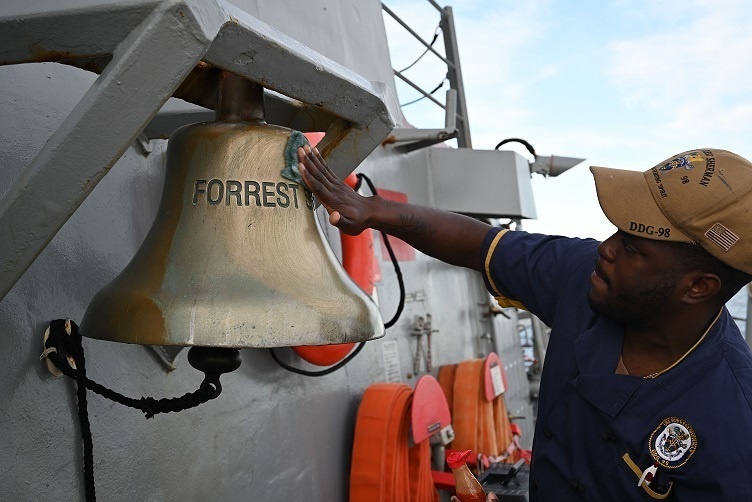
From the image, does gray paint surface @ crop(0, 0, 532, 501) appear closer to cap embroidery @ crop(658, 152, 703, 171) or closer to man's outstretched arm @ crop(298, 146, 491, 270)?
man's outstretched arm @ crop(298, 146, 491, 270)

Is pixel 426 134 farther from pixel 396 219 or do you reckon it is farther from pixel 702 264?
pixel 702 264

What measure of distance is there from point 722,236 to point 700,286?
0.14 metres

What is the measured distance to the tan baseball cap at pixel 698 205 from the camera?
141 centimetres

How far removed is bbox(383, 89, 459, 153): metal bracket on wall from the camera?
11.0ft

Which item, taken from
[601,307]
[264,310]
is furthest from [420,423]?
[264,310]

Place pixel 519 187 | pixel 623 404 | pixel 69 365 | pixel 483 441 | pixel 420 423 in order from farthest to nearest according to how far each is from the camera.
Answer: pixel 519 187, pixel 483 441, pixel 420 423, pixel 623 404, pixel 69 365

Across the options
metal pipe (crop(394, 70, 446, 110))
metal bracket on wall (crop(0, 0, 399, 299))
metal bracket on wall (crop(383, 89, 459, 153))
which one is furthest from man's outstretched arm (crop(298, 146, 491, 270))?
metal pipe (crop(394, 70, 446, 110))

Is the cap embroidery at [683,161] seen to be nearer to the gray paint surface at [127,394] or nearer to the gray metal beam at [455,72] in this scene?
the gray paint surface at [127,394]

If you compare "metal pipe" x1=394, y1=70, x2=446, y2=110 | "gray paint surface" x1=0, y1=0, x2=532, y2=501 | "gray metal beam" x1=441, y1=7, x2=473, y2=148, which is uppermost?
"gray metal beam" x1=441, y1=7, x2=473, y2=148

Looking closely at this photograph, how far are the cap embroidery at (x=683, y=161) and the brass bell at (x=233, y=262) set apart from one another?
77cm

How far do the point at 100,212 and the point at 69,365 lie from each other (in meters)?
0.36

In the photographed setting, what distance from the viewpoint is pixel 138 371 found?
5.25ft

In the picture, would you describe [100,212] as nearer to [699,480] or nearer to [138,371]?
[138,371]

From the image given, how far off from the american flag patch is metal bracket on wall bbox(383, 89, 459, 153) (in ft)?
6.54
